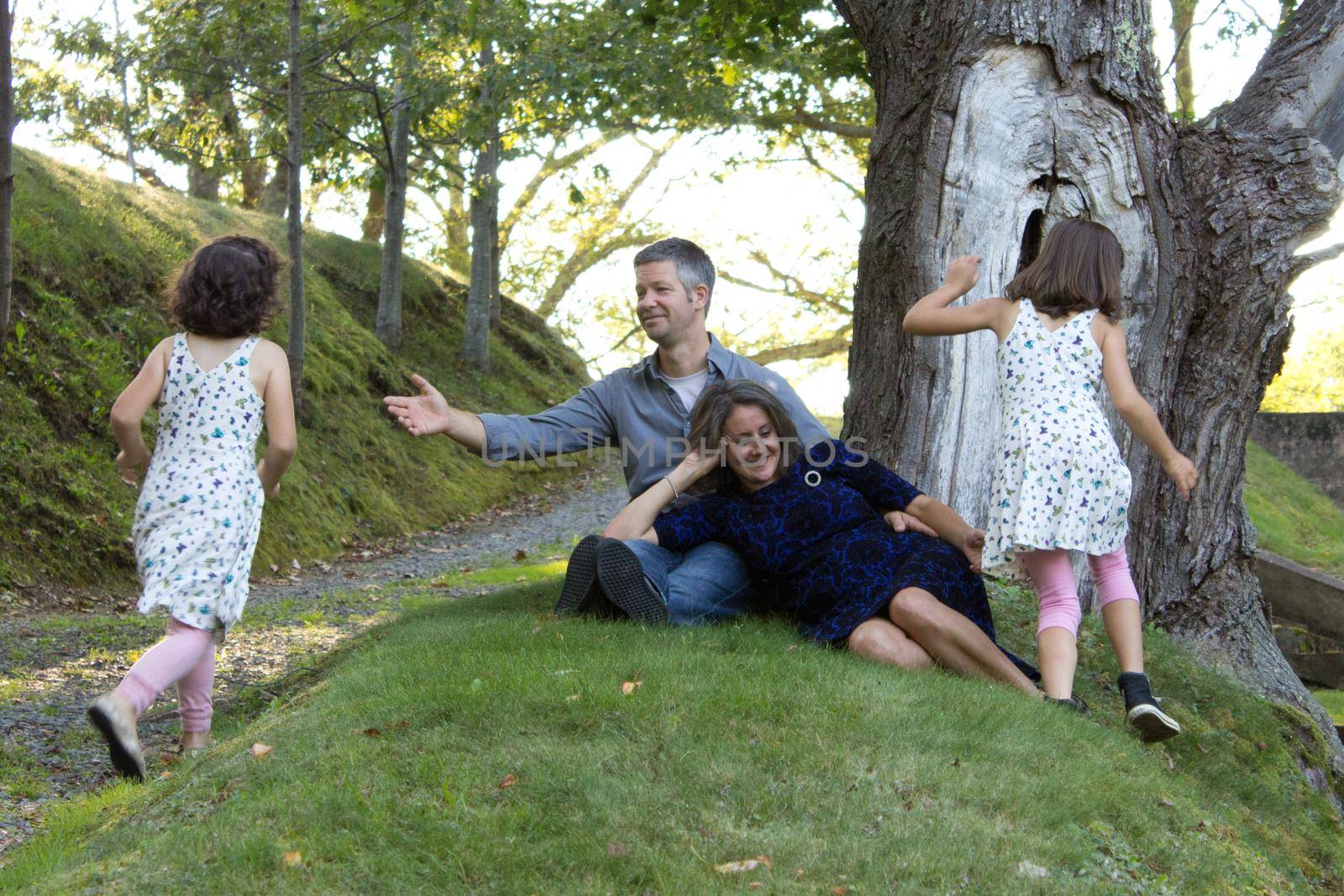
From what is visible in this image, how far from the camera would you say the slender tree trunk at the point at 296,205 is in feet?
45.5

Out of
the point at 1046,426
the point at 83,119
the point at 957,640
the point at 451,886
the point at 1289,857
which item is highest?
the point at 83,119

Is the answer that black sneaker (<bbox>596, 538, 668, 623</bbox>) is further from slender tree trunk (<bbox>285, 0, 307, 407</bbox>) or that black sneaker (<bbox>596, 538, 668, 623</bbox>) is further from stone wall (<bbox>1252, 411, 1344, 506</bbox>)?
stone wall (<bbox>1252, 411, 1344, 506</bbox>)

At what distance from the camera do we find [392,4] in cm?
1379

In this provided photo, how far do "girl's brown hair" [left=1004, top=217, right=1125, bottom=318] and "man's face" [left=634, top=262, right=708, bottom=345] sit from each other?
5.33 ft

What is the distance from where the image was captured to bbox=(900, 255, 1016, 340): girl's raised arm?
5.52 meters

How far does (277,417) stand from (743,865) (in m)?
2.76

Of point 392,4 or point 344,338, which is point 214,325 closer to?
point 392,4

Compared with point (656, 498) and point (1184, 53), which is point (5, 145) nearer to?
point (656, 498)

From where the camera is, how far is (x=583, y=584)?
5.72 meters

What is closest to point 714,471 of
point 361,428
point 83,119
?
point 361,428

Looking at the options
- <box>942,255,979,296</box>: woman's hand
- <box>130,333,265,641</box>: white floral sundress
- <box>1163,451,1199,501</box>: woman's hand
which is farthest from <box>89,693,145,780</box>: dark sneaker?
<box>1163,451,1199,501</box>: woman's hand

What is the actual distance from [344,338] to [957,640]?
1415cm

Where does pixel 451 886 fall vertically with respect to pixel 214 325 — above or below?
below

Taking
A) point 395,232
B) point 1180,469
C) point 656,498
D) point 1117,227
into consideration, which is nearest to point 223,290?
point 656,498
